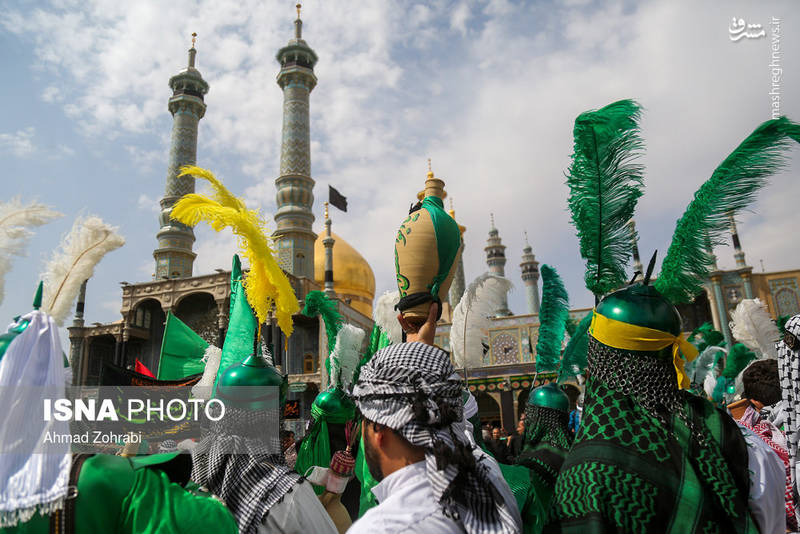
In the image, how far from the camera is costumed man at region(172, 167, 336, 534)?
5.95 feet

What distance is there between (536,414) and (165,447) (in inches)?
104

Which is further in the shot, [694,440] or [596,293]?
[596,293]

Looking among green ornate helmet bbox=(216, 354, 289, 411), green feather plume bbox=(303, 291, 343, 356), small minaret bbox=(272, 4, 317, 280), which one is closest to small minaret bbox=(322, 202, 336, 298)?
small minaret bbox=(272, 4, 317, 280)

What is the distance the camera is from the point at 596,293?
1.87 m

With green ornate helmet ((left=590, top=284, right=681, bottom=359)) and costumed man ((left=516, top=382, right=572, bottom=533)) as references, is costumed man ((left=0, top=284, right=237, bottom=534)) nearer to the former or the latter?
costumed man ((left=516, top=382, right=572, bottom=533))

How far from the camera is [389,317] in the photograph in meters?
3.87

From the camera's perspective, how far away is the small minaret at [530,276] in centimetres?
3225

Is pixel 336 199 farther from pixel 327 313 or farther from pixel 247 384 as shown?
pixel 247 384

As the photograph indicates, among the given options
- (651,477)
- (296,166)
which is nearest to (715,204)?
(651,477)

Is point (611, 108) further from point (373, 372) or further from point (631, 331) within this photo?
point (373, 372)

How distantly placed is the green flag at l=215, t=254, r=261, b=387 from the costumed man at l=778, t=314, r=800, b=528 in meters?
2.52

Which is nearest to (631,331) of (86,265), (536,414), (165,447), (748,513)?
(748,513)

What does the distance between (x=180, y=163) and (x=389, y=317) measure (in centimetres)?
2569

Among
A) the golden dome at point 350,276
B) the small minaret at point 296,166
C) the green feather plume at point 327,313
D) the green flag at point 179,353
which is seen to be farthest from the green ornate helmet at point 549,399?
the golden dome at point 350,276
